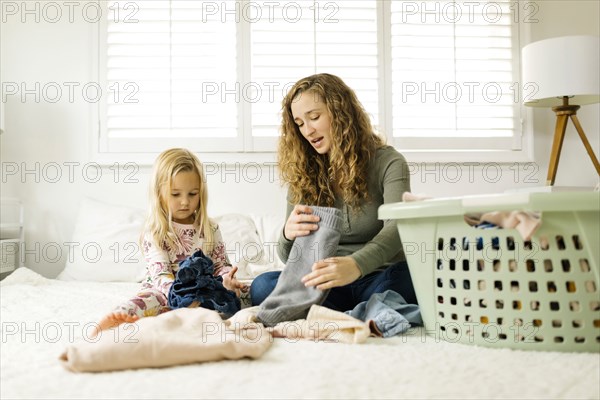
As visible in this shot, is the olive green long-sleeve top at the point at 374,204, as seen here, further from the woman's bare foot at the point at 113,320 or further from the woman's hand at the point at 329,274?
the woman's bare foot at the point at 113,320

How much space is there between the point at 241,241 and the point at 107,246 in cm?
52

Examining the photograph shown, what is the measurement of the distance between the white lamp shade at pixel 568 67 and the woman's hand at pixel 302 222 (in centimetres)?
150

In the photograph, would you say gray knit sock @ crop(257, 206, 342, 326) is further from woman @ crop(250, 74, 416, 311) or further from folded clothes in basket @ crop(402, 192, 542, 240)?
folded clothes in basket @ crop(402, 192, 542, 240)

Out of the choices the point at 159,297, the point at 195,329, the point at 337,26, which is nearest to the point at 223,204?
the point at 337,26

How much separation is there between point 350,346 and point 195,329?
27 cm

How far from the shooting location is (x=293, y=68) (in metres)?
2.55

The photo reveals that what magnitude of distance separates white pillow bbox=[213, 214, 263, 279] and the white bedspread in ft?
3.35

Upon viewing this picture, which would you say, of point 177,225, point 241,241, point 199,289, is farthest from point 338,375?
point 241,241

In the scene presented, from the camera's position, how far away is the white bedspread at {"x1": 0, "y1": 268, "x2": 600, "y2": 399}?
0.74 m

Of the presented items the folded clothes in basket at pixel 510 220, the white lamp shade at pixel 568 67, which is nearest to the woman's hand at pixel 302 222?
the folded clothes in basket at pixel 510 220

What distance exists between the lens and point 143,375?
80 centimetres

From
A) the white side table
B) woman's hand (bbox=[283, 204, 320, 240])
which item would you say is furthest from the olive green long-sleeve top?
the white side table

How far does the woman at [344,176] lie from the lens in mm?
1323

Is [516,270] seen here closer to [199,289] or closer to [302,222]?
[302,222]
